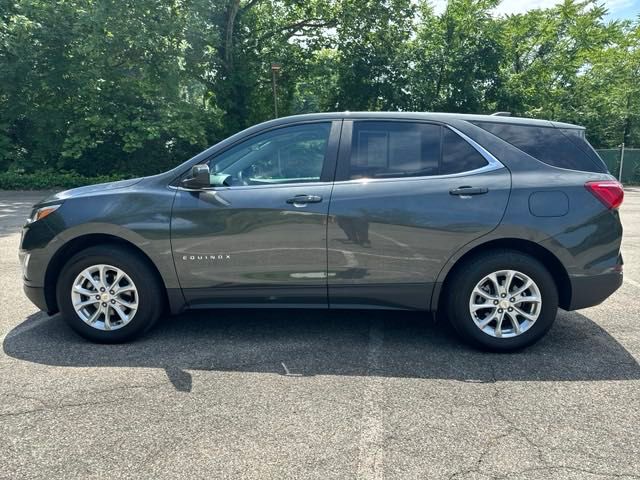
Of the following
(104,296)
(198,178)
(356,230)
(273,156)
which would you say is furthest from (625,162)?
(104,296)

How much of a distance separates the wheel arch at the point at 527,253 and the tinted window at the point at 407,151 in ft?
1.96

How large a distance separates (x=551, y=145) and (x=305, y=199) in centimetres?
189

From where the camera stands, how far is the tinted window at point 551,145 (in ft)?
11.5

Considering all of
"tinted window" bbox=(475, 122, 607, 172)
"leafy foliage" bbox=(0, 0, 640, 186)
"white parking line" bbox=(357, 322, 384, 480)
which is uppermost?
"leafy foliage" bbox=(0, 0, 640, 186)

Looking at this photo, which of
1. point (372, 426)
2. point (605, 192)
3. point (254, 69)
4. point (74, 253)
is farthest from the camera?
point (254, 69)

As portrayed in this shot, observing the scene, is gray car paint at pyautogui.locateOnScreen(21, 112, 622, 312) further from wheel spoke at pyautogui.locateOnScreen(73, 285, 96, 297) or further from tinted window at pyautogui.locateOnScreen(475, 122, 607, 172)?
wheel spoke at pyautogui.locateOnScreen(73, 285, 96, 297)

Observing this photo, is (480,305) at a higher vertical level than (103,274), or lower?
lower

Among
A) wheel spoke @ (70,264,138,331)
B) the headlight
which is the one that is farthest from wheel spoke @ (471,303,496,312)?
the headlight

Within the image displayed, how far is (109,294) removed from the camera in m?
3.65

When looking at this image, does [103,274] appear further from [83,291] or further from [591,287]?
[591,287]

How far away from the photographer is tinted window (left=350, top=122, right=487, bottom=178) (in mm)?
3527

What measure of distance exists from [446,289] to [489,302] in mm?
318

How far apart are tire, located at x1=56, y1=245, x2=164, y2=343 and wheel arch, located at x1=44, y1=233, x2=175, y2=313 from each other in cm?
3

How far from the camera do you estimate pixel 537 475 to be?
220cm
